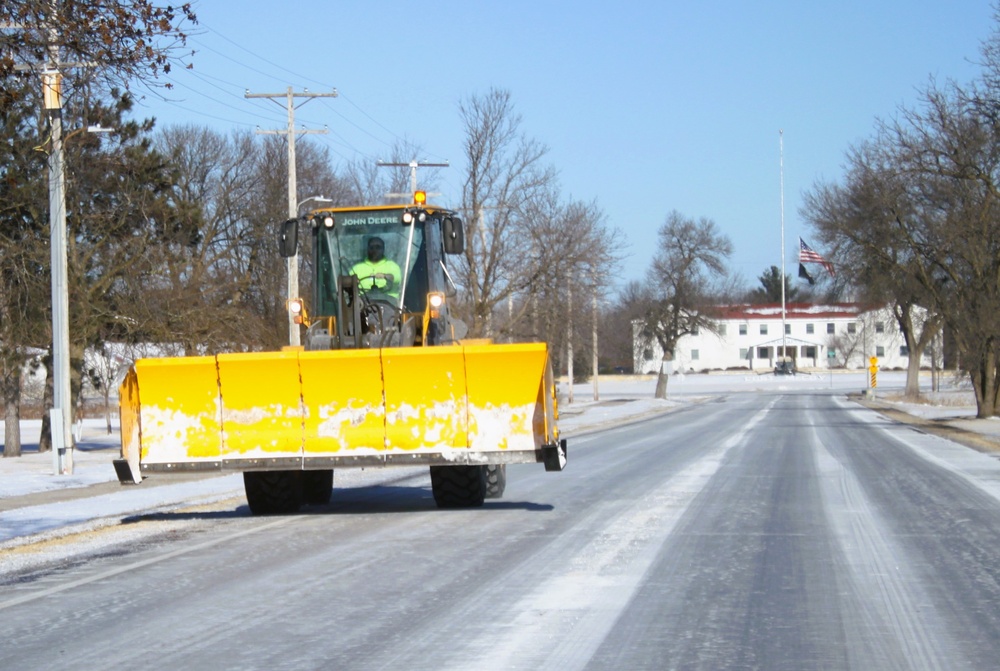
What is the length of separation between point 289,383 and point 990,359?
33994 mm

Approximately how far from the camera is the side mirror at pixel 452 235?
13.5 metres

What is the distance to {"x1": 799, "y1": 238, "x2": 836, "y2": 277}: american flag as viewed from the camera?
174ft

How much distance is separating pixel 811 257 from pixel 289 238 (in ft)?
167

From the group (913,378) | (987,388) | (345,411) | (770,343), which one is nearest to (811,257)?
(913,378)

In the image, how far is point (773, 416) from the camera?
43781 mm

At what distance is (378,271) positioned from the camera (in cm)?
1400

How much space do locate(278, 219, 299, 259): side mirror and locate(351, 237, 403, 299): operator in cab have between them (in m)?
0.78

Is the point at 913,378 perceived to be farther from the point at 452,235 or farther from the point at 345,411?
the point at 345,411

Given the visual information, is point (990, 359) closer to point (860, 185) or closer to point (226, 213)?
point (860, 185)

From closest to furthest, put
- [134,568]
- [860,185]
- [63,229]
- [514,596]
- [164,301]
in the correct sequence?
[514,596] < [134,568] < [63,229] < [164,301] < [860,185]

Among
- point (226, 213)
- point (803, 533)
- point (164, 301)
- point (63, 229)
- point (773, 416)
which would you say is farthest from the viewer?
point (226, 213)

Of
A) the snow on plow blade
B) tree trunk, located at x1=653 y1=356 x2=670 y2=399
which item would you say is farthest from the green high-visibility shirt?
tree trunk, located at x1=653 y1=356 x2=670 y2=399

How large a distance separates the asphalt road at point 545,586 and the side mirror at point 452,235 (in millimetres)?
3009

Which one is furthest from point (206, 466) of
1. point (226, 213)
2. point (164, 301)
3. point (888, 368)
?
point (888, 368)
